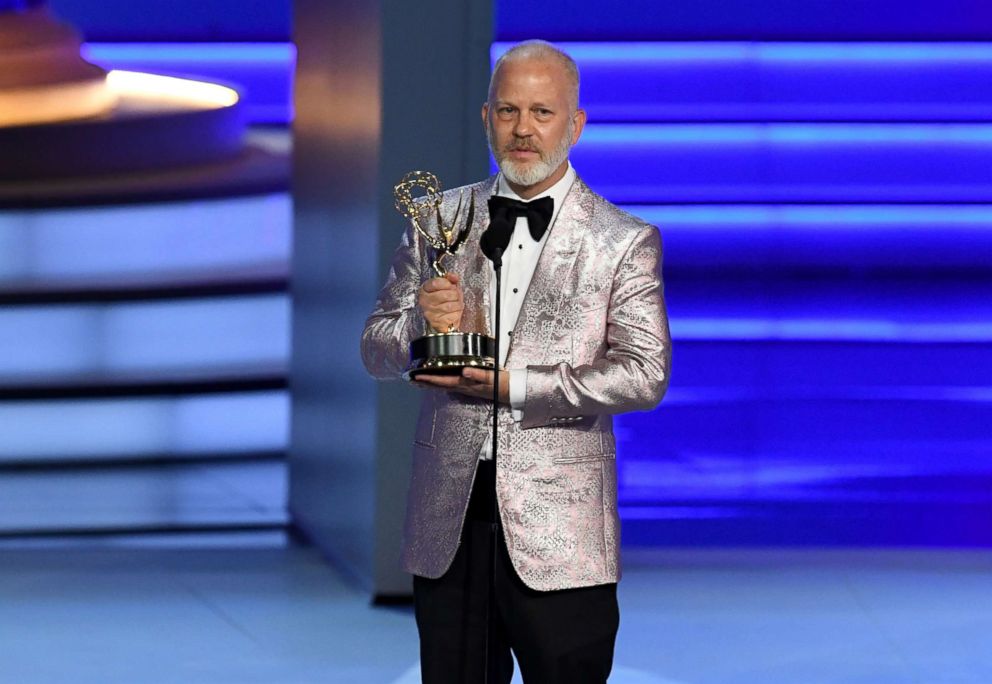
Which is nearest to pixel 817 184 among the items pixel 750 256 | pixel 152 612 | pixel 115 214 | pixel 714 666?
pixel 750 256

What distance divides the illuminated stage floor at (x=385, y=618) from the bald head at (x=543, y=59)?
218 centimetres

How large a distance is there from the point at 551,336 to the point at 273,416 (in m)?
6.74

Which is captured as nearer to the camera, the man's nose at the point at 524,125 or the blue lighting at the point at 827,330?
the man's nose at the point at 524,125

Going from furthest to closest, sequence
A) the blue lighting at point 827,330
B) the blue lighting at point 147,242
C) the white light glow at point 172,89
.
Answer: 1. the blue lighting at point 147,242
2. the white light glow at point 172,89
3. the blue lighting at point 827,330

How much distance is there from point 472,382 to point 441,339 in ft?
0.26

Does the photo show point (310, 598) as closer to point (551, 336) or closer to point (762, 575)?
point (762, 575)

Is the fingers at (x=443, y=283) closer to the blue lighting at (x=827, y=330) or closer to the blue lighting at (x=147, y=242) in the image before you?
the blue lighting at (x=827, y=330)

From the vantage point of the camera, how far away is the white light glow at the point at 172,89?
8586 mm

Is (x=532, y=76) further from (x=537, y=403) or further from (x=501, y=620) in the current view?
(x=501, y=620)

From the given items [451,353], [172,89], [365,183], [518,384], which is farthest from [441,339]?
[172,89]

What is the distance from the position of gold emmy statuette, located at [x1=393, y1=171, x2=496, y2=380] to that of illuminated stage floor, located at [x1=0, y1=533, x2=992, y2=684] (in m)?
1.98

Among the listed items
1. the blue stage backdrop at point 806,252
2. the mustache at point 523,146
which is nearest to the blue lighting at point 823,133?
the blue stage backdrop at point 806,252

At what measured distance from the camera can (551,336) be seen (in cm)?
232

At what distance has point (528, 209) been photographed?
7.64 feet
